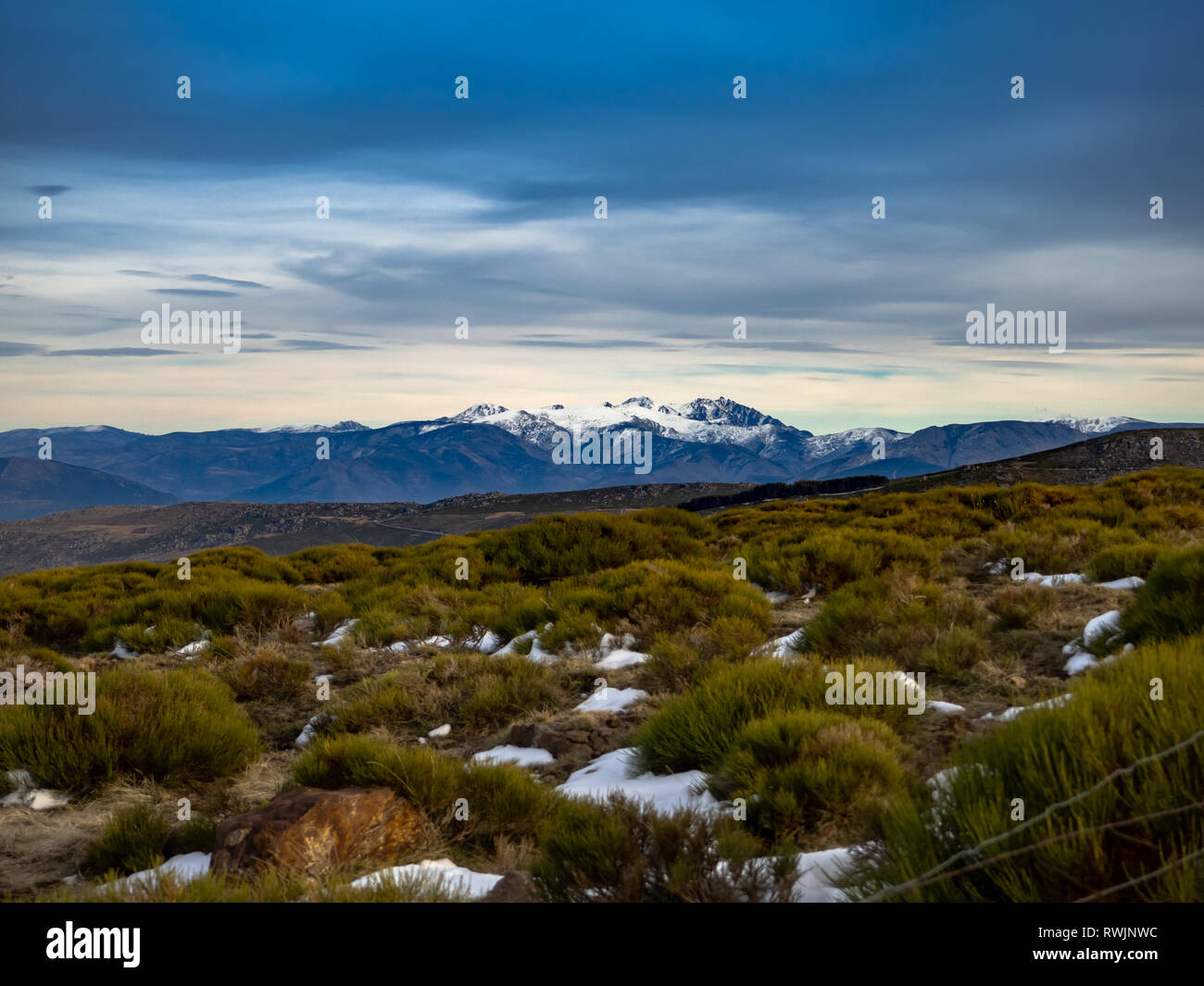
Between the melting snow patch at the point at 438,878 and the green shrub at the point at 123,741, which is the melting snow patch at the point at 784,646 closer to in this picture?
the melting snow patch at the point at 438,878

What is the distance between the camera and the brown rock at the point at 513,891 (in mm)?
3199

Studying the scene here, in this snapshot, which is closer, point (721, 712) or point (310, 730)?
point (721, 712)

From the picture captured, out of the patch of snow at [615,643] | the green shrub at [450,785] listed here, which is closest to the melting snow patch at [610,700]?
the patch of snow at [615,643]

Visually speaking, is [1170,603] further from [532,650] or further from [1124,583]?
[532,650]

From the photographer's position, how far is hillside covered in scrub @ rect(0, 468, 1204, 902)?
288 centimetres

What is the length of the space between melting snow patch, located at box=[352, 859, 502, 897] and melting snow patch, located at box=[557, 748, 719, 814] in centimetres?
73

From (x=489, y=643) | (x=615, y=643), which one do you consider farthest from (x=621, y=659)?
(x=489, y=643)

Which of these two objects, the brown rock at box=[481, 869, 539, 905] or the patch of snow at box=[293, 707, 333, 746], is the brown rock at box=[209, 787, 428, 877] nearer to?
the brown rock at box=[481, 869, 539, 905]

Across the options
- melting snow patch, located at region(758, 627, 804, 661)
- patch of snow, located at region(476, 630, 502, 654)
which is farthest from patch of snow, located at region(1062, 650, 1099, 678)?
patch of snow, located at region(476, 630, 502, 654)

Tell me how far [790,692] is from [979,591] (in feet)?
19.2

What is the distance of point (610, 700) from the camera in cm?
687

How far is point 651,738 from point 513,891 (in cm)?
204

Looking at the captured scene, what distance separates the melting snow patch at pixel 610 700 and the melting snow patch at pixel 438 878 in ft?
9.69

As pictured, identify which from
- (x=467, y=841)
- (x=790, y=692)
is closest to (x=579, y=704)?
(x=790, y=692)
